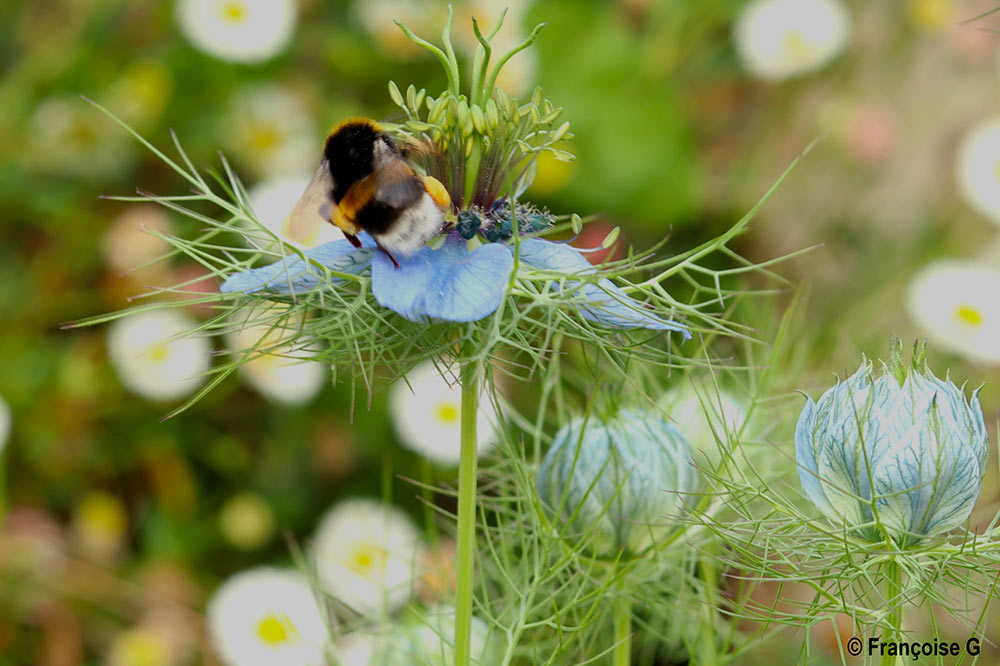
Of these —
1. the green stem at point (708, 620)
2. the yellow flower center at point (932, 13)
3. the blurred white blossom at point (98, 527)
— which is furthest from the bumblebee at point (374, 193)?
the yellow flower center at point (932, 13)

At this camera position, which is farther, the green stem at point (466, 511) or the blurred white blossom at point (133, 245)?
the blurred white blossom at point (133, 245)

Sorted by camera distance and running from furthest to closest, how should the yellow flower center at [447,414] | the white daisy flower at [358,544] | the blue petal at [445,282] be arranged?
the yellow flower center at [447,414]
the white daisy flower at [358,544]
the blue petal at [445,282]

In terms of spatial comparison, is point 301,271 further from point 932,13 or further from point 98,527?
point 932,13

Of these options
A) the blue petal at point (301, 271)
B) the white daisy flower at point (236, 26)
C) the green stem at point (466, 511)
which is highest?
the white daisy flower at point (236, 26)

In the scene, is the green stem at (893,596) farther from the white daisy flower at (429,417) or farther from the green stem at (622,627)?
the white daisy flower at (429,417)

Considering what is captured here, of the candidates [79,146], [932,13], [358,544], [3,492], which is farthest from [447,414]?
[932,13]

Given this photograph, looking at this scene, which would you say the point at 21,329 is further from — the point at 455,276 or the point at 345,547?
the point at 455,276
